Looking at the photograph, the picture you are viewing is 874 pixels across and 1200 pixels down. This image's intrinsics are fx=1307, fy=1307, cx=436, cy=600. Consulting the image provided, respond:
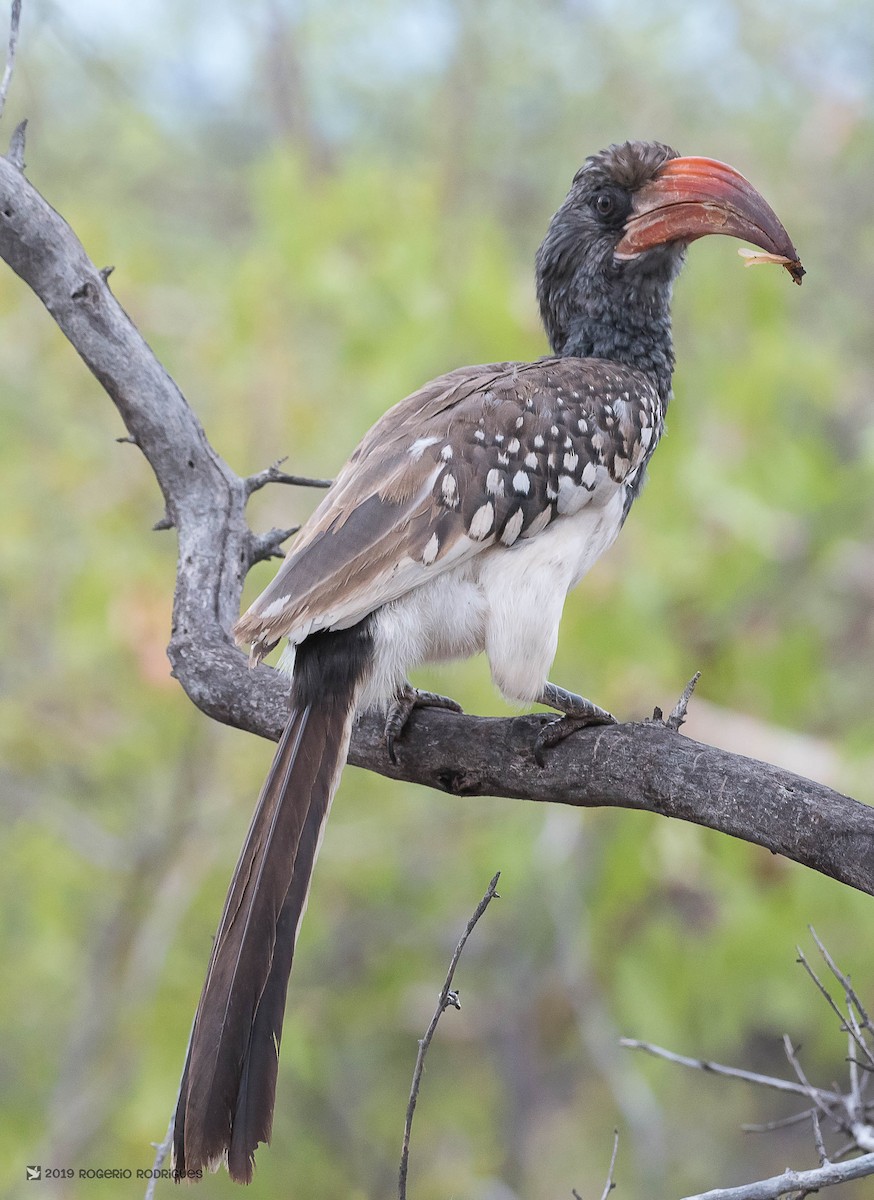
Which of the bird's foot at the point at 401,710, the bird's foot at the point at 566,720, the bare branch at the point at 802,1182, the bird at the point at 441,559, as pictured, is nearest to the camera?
the bare branch at the point at 802,1182

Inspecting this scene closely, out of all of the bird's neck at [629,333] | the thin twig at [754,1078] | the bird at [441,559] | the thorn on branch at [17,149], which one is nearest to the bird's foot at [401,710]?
the bird at [441,559]

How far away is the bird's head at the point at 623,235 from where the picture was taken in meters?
2.48

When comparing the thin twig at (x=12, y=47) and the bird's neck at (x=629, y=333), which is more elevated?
the bird's neck at (x=629, y=333)

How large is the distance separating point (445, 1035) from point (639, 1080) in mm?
1649

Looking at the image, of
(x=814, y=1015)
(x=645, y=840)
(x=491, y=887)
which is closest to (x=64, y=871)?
(x=645, y=840)

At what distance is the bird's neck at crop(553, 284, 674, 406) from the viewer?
258 centimetres

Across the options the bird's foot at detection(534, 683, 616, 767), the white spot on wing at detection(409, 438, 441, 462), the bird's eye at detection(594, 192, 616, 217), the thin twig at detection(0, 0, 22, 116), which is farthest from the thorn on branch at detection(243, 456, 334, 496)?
the bird's eye at detection(594, 192, 616, 217)

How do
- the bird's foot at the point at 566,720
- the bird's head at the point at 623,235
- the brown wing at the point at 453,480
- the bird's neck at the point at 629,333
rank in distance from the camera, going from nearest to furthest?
the bird's foot at the point at 566,720
the brown wing at the point at 453,480
the bird's head at the point at 623,235
the bird's neck at the point at 629,333

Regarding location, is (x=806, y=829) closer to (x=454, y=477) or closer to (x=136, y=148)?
(x=454, y=477)

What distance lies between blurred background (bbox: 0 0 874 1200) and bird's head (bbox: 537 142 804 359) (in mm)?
1166

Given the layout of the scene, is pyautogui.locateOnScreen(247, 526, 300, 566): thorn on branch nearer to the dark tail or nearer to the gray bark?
the gray bark

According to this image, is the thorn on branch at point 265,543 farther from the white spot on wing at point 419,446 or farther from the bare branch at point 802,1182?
the bare branch at point 802,1182

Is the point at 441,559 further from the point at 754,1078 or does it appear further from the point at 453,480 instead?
the point at 754,1078

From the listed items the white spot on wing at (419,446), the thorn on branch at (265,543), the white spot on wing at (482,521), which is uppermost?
the white spot on wing at (419,446)
